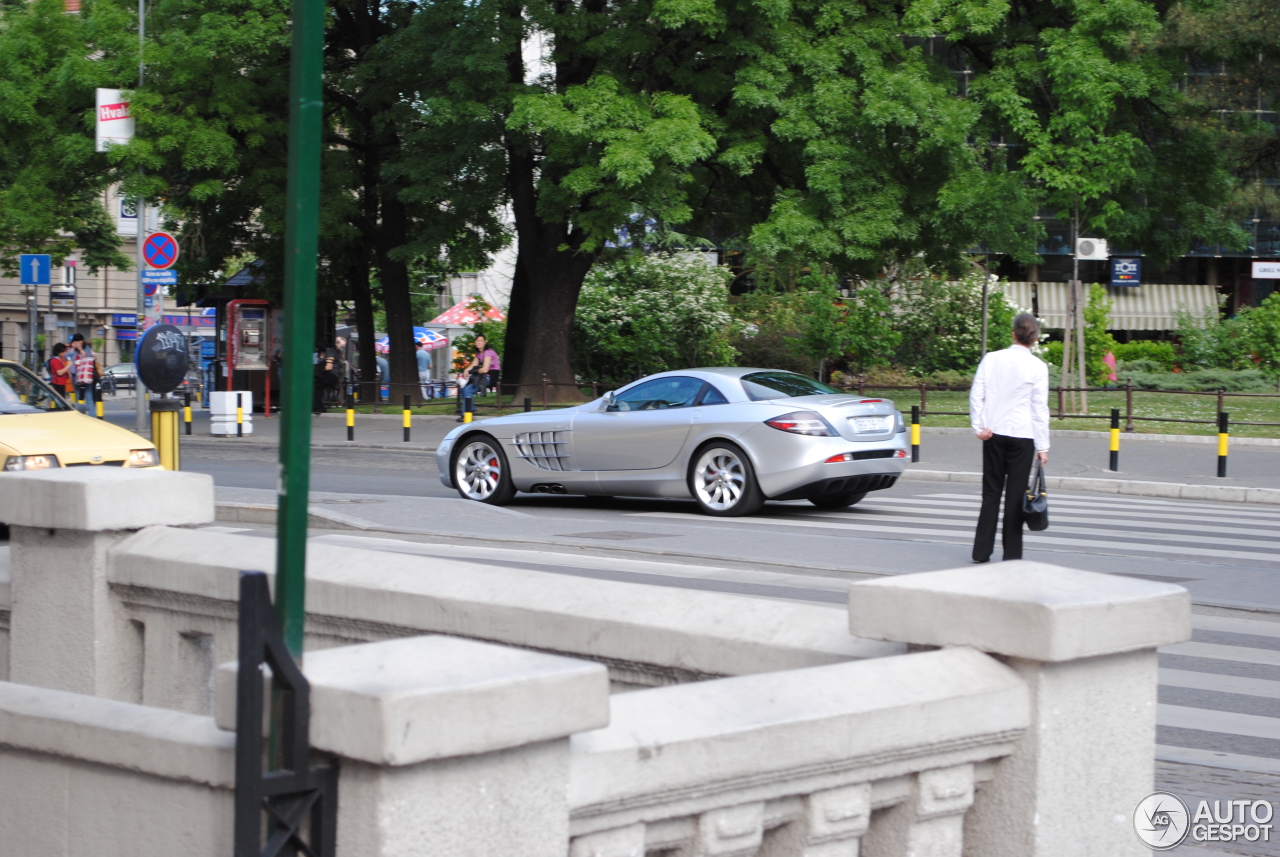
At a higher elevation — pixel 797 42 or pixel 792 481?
pixel 797 42

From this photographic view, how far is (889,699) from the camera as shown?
283 cm

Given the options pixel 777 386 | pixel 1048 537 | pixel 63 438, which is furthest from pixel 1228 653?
pixel 63 438

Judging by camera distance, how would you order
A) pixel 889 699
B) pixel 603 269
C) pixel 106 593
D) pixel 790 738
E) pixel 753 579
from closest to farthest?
pixel 790 738 → pixel 889 699 → pixel 106 593 → pixel 753 579 → pixel 603 269

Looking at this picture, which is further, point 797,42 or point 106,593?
point 797,42

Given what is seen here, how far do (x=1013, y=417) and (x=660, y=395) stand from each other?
4.91 meters

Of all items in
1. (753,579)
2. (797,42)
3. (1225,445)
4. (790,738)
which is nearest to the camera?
(790,738)

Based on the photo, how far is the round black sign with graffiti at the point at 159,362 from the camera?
10.5 metres

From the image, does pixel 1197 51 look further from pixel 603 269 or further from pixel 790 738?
pixel 790 738

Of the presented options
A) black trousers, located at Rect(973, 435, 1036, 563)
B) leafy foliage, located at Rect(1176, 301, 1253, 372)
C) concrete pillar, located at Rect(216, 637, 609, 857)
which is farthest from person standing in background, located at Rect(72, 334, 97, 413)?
concrete pillar, located at Rect(216, 637, 609, 857)

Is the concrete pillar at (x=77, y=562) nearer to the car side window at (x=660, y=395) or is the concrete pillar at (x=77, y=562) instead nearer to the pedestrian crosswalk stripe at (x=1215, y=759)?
the pedestrian crosswalk stripe at (x=1215, y=759)

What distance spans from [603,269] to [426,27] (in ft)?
36.5

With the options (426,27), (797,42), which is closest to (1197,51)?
(797,42)

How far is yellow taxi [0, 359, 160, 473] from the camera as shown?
11.3m

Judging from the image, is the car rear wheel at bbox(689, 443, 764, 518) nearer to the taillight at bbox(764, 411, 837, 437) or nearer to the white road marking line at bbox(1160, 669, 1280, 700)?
the taillight at bbox(764, 411, 837, 437)
